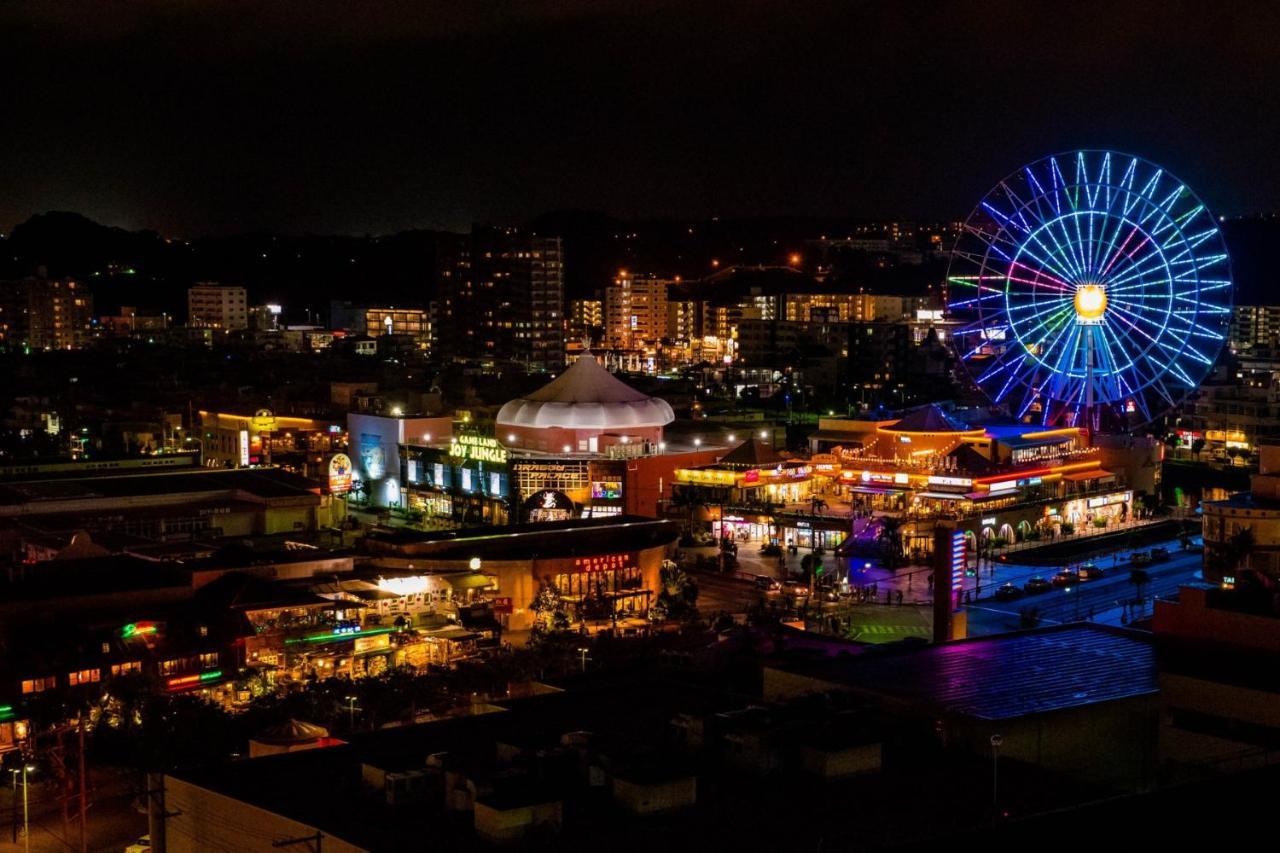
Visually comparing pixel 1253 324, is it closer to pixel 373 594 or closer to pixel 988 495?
pixel 988 495

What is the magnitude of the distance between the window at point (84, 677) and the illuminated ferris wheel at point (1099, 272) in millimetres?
20963

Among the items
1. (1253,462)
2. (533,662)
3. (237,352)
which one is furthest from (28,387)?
(533,662)

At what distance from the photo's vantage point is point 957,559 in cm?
2031

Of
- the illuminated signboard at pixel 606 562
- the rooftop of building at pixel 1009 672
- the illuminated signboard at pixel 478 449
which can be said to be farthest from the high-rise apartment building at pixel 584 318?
the rooftop of building at pixel 1009 672

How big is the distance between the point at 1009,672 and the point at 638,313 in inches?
2825

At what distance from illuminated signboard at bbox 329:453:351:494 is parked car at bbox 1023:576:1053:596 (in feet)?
43.7

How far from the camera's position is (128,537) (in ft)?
91.1

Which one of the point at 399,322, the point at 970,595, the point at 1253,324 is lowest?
the point at 970,595

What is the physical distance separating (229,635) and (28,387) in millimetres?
49960

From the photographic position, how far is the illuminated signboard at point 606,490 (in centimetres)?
3122

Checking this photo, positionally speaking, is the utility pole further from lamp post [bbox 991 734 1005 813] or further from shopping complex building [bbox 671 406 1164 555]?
shopping complex building [bbox 671 406 1164 555]

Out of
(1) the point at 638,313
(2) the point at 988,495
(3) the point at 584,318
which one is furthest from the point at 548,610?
(3) the point at 584,318

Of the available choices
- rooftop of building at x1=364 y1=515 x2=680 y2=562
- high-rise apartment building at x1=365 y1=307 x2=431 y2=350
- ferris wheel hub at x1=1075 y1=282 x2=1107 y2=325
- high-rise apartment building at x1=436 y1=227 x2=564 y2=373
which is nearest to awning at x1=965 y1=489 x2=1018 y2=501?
ferris wheel hub at x1=1075 y1=282 x2=1107 y2=325

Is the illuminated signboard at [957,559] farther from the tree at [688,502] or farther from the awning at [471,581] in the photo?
the tree at [688,502]
